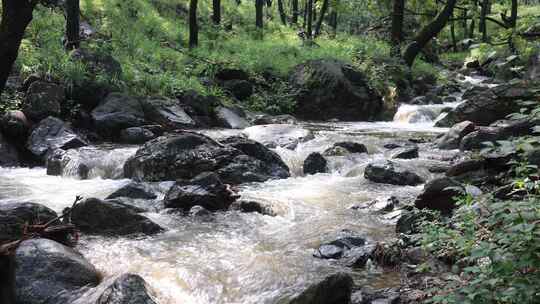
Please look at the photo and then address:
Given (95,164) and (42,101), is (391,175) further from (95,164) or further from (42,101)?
(42,101)

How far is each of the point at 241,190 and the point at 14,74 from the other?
8476mm

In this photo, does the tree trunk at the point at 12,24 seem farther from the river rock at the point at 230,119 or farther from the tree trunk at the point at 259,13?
the tree trunk at the point at 259,13

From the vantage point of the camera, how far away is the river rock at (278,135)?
13586 millimetres

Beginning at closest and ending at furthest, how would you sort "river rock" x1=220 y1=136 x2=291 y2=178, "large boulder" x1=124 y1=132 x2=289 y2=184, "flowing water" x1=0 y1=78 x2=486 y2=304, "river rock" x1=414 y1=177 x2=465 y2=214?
"flowing water" x1=0 y1=78 x2=486 y2=304 → "river rock" x1=414 y1=177 x2=465 y2=214 → "large boulder" x1=124 y1=132 x2=289 y2=184 → "river rock" x1=220 y1=136 x2=291 y2=178

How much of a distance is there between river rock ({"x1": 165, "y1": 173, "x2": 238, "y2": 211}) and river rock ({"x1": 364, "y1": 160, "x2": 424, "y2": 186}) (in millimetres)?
3262

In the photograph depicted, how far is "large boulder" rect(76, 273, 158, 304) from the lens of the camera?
14.9 ft

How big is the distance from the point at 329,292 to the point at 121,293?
2.03 meters

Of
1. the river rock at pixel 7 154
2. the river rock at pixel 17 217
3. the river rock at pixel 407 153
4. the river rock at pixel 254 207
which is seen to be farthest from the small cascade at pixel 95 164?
the river rock at pixel 407 153

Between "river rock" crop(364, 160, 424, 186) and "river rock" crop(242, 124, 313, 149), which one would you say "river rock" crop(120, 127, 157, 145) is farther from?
"river rock" crop(364, 160, 424, 186)

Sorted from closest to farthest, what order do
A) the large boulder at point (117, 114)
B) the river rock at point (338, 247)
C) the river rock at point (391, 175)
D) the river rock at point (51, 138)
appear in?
the river rock at point (338, 247), the river rock at point (391, 175), the river rock at point (51, 138), the large boulder at point (117, 114)

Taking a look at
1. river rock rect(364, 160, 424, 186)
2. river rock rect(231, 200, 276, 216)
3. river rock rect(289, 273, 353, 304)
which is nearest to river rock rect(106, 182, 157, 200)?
river rock rect(231, 200, 276, 216)

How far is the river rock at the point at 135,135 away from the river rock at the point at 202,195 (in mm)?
4826

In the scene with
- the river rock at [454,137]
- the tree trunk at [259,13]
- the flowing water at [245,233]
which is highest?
the tree trunk at [259,13]

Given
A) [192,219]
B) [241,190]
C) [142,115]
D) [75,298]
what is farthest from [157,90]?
[75,298]
